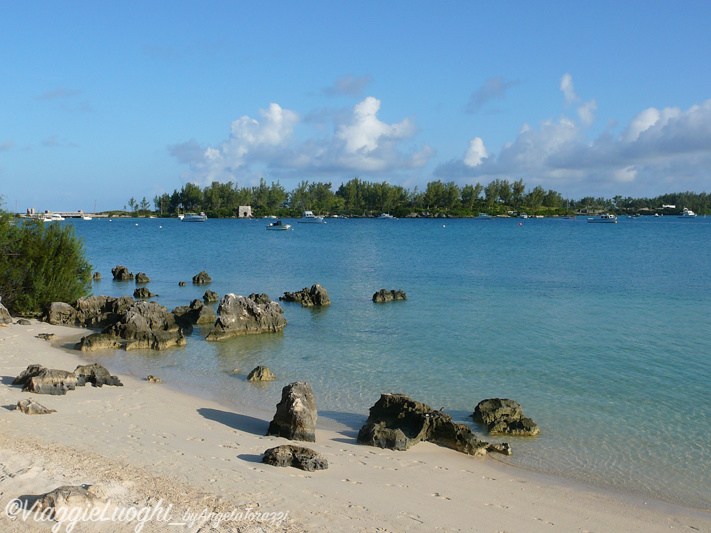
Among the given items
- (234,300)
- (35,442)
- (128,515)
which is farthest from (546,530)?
(234,300)

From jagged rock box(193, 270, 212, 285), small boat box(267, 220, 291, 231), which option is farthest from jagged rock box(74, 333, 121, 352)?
small boat box(267, 220, 291, 231)

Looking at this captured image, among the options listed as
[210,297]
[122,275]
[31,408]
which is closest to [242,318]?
[210,297]

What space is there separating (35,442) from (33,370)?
4711 mm

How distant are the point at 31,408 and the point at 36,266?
1467 centimetres

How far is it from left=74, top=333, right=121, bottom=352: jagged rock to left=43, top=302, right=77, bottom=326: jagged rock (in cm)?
415

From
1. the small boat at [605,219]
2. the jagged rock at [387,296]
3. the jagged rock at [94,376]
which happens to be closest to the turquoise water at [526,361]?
the jagged rock at [387,296]

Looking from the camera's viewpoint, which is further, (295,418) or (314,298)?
(314,298)

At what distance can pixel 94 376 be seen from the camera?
13109mm

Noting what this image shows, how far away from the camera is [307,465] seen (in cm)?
843

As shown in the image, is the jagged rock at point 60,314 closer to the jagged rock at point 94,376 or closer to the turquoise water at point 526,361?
the turquoise water at point 526,361

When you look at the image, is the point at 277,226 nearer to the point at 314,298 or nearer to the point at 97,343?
the point at 314,298

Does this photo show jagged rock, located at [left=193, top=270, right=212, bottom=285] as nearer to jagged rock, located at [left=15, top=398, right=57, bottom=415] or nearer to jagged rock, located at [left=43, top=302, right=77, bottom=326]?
jagged rock, located at [left=43, top=302, right=77, bottom=326]

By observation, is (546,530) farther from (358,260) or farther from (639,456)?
(358,260)

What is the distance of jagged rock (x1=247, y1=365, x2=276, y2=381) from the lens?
15156 millimetres
